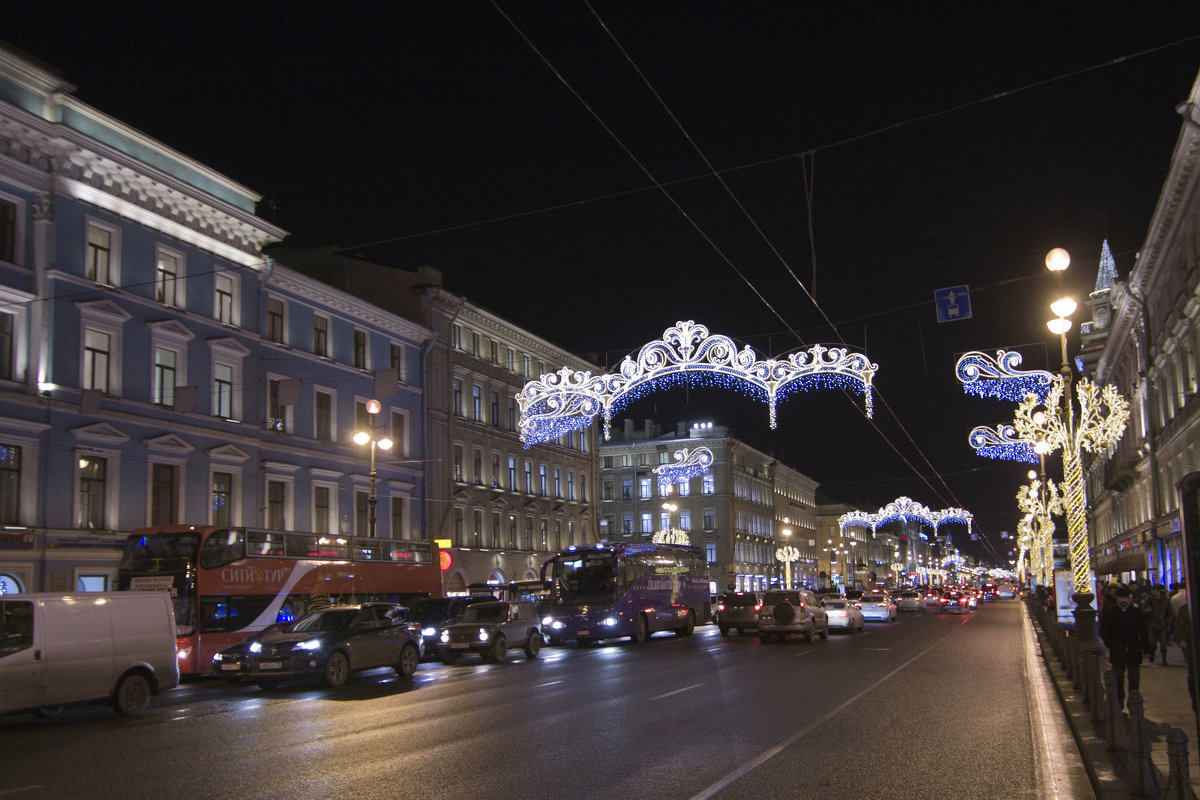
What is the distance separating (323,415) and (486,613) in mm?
15424

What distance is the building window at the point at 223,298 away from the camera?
1362 inches

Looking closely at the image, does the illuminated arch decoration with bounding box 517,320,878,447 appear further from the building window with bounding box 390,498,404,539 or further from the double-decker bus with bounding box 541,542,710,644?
the building window with bounding box 390,498,404,539

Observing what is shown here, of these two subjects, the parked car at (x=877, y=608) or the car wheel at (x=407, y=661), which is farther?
the parked car at (x=877, y=608)

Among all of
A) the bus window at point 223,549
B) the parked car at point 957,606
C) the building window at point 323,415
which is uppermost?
the building window at point 323,415

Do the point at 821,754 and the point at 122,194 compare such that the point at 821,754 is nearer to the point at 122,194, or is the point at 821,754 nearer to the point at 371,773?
the point at 371,773

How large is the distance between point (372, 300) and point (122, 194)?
61.3ft

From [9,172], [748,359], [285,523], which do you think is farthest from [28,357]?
[748,359]

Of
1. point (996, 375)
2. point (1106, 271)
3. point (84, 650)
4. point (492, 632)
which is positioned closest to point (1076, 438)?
point (996, 375)

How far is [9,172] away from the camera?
27.0 meters

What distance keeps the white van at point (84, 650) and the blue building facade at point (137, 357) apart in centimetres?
1194

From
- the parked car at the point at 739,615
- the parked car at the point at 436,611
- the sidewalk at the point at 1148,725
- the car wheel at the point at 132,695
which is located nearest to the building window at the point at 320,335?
the parked car at the point at 436,611

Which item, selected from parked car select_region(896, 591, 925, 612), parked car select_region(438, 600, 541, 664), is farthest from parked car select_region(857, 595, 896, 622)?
parked car select_region(438, 600, 541, 664)

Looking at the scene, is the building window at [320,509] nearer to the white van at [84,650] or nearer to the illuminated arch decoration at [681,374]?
the illuminated arch decoration at [681,374]

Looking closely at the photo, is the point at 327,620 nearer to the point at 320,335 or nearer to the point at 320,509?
the point at 320,509
